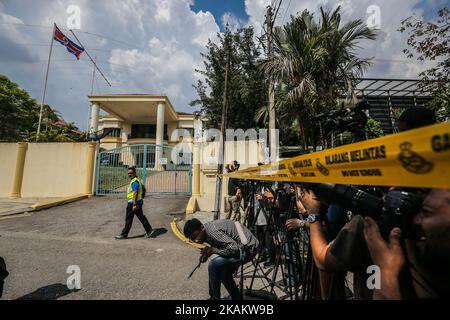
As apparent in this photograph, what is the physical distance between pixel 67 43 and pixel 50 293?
2062cm

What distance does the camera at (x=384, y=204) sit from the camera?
2.92 ft

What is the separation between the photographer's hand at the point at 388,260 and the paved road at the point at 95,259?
2.65 metres

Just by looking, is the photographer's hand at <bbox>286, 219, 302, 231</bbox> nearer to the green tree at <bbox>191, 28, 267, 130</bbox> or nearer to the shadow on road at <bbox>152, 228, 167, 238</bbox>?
the shadow on road at <bbox>152, 228, 167, 238</bbox>

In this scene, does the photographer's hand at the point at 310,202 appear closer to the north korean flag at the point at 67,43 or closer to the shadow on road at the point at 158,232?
the shadow on road at the point at 158,232

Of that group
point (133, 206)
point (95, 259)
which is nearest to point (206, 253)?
point (95, 259)

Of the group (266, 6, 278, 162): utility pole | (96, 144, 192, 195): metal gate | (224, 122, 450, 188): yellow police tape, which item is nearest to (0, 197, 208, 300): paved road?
(224, 122, 450, 188): yellow police tape

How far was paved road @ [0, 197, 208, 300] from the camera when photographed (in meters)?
3.19

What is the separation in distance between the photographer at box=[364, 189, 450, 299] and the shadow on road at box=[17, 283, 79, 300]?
374 centimetres

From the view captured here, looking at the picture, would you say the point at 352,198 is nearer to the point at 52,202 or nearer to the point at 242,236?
the point at 242,236

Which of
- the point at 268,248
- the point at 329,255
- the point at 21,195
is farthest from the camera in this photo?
the point at 21,195
